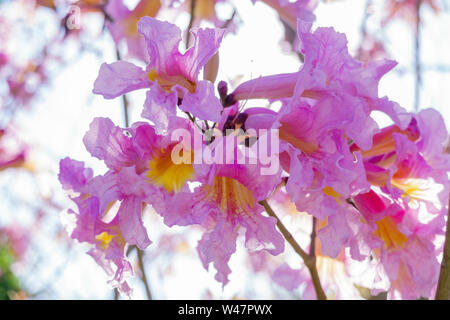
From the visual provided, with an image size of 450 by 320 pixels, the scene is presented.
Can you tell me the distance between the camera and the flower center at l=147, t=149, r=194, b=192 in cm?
73

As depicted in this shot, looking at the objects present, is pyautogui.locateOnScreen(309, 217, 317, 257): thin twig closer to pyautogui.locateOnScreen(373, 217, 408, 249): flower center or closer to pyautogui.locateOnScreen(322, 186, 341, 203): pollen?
pyautogui.locateOnScreen(373, 217, 408, 249): flower center

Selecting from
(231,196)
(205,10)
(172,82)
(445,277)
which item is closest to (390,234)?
(445,277)

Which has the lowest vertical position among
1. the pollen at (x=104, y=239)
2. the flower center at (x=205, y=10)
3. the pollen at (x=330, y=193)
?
the pollen at (x=104, y=239)

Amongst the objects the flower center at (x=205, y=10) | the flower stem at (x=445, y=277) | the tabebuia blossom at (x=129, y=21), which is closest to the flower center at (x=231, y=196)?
the flower stem at (x=445, y=277)

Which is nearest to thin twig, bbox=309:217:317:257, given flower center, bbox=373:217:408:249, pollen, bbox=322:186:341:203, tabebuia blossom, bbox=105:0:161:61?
flower center, bbox=373:217:408:249

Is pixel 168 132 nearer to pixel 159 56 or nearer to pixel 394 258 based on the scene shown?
pixel 159 56

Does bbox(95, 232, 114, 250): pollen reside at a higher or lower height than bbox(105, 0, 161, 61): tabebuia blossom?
lower

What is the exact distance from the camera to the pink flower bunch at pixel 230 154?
683 mm

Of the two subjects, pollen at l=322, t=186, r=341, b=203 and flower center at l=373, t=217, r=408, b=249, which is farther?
flower center at l=373, t=217, r=408, b=249

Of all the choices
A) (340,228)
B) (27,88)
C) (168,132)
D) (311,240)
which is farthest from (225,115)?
(27,88)

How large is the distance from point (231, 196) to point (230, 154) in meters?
0.10

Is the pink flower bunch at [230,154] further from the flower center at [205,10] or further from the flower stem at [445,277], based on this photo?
the flower center at [205,10]

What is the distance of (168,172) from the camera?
0.74 metres
